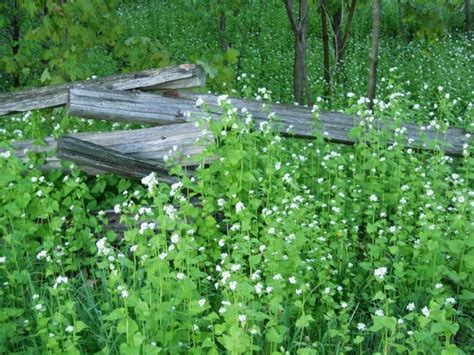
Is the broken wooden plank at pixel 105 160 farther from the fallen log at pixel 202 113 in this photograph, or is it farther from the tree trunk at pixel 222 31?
the tree trunk at pixel 222 31

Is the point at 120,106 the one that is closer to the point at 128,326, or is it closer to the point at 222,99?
the point at 222,99

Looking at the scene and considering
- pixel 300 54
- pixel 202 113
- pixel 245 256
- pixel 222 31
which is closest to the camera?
pixel 245 256

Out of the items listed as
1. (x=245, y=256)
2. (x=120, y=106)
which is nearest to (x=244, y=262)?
(x=245, y=256)

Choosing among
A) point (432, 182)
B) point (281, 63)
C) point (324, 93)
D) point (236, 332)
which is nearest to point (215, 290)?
point (236, 332)

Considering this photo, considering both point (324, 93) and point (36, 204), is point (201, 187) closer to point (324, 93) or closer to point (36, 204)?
point (36, 204)

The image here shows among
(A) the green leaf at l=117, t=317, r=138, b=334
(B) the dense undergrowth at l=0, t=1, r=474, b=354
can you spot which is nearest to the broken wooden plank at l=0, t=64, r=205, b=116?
(B) the dense undergrowth at l=0, t=1, r=474, b=354

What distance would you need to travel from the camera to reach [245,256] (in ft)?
15.8

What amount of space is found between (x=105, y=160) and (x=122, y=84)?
802 millimetres

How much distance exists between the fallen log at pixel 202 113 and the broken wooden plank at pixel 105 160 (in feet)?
1.07

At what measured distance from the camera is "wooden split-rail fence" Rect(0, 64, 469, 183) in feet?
17.7

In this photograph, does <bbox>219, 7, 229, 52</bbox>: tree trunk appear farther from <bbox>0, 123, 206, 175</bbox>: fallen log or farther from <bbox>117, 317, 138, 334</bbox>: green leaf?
<bbox>117, 317, 138, 334</bbox>: green leaf

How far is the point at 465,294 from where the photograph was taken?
412cm

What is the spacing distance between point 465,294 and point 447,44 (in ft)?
32.7

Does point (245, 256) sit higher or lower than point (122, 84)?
lower
